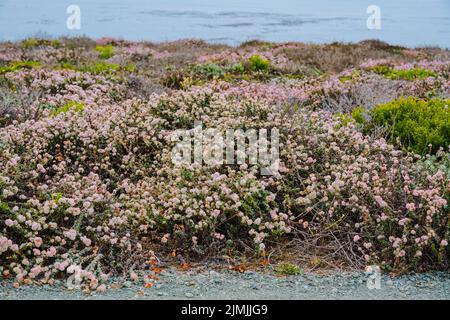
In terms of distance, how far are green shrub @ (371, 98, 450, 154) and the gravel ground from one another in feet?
11.5

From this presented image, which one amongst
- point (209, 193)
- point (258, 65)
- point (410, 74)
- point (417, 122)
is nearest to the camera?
point (209, 193)

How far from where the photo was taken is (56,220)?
645 centimetres

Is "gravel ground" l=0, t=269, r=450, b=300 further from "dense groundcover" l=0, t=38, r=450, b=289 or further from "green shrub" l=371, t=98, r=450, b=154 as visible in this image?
"green shrub" l=371, t=98, r=450, b=154

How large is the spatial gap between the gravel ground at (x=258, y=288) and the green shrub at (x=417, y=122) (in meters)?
3.50

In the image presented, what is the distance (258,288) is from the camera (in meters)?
5.77

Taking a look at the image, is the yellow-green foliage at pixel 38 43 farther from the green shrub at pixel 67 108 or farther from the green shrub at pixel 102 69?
the green shrub at pixel 67 108

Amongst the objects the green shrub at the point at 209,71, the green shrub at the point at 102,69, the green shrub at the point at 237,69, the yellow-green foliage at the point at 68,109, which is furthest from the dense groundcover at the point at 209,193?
the green shrub at the point at 237,69

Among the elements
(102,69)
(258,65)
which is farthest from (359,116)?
(258,65)

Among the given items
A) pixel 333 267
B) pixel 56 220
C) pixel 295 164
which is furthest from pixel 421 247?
pixel 56 220

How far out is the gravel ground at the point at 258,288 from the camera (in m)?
5.53

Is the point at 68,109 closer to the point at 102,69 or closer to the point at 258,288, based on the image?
the point at 258,288

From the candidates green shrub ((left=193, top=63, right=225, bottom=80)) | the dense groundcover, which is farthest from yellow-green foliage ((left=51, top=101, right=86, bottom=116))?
green shrub ((left=193, top=63, right=225, bottom=80))

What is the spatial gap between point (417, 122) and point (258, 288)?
18.6 feet

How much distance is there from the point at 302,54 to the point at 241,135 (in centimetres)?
1880
